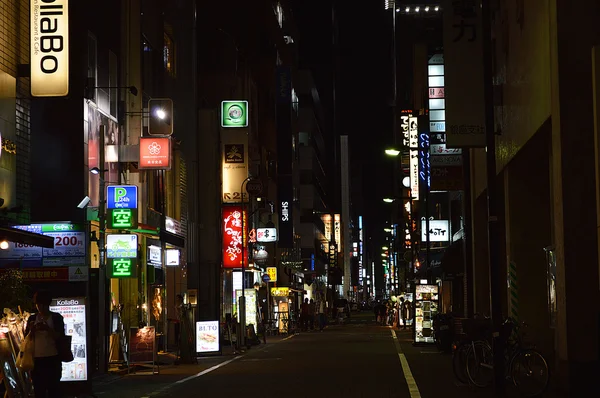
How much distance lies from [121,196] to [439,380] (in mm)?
10533

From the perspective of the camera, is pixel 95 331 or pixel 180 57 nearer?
pixel 95 331

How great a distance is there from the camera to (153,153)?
31656 millimetres

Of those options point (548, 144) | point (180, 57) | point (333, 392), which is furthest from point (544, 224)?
point (180, 57)

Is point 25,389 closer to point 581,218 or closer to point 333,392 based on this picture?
point 333,392

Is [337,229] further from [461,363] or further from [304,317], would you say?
[461,363]

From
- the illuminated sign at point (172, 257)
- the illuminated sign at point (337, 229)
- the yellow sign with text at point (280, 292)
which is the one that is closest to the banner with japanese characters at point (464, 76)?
the illuminated sign at point (172, 257)

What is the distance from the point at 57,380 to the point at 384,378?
954 cm

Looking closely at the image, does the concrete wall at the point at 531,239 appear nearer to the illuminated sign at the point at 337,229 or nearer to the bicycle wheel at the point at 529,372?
the bicycle wheel at the point at 529,372

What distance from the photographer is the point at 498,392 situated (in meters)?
19.0

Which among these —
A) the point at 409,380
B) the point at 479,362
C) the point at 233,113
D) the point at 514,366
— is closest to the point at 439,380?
the point at 409,380

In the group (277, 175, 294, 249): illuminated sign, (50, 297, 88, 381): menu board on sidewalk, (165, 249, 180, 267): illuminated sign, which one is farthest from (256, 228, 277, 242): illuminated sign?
(50, 297, 88, 381): menu board on sidewalk

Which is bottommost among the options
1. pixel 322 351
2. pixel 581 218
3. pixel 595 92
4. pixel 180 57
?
pixel 322 351

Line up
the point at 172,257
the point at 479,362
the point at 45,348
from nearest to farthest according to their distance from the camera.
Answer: the point at 45,348, the point at 479,362, the point at 172,257

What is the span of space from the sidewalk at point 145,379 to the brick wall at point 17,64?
178 inches
